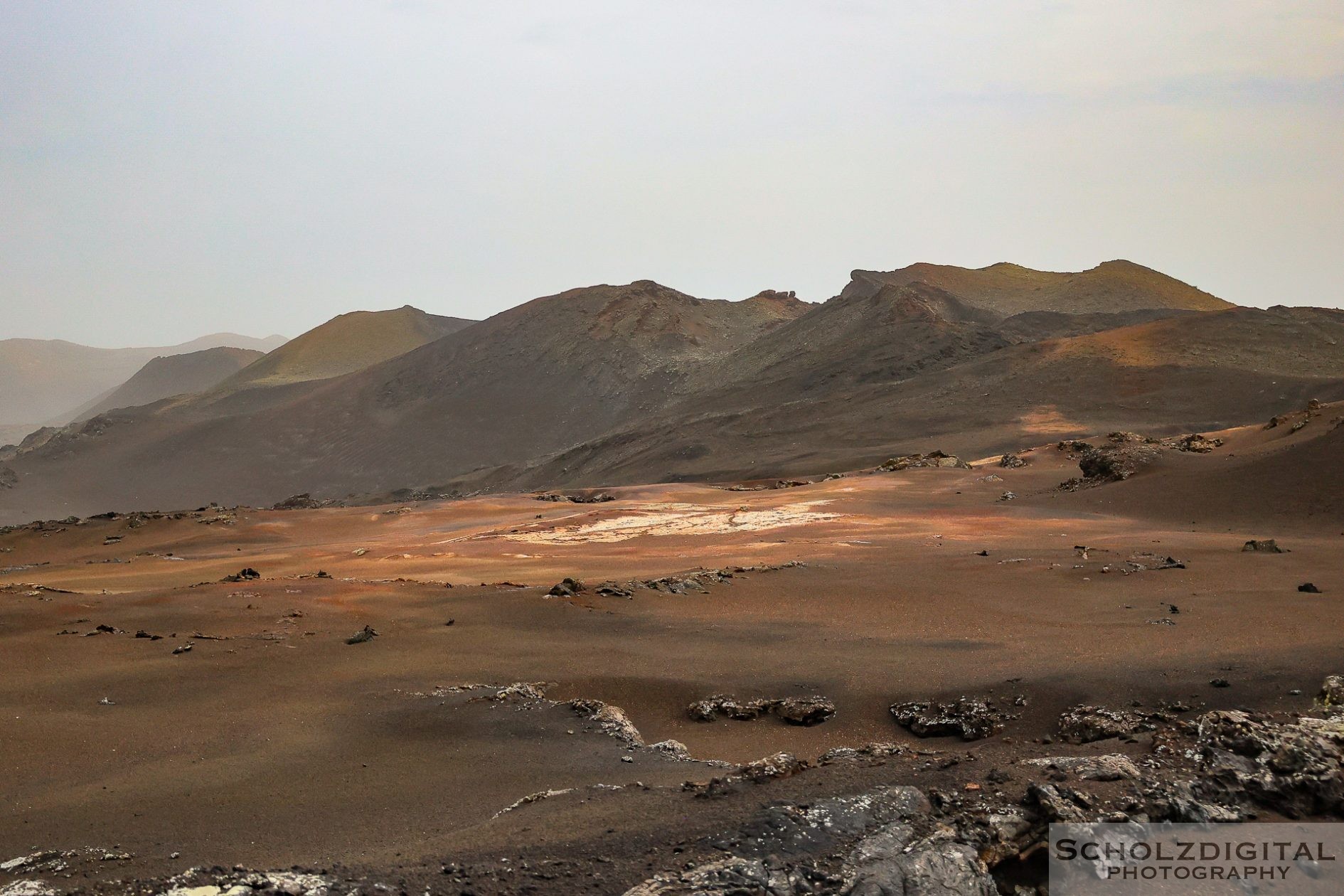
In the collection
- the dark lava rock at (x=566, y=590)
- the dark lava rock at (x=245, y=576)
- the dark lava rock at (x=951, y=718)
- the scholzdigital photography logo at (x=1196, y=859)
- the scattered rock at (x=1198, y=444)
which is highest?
the scattered rock at (x=1198, y=444)

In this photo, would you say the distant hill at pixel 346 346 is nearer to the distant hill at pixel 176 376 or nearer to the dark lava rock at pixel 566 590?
the distant hill at pixel 176 376

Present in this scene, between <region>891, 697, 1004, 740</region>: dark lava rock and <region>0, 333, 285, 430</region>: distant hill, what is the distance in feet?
538

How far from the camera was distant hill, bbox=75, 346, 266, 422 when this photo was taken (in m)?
119

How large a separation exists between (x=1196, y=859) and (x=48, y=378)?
206600 millimetres

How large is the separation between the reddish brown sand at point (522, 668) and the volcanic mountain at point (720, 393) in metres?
24.6

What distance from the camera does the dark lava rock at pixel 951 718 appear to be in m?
7.01

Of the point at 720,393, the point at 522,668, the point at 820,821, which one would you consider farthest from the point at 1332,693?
the point at 720,393

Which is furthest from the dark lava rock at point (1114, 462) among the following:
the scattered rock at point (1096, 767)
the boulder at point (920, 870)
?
the boulder at point (920, 870)

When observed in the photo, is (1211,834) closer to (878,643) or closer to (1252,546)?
(878,643)

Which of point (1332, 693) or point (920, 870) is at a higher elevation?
point (1332, 693)

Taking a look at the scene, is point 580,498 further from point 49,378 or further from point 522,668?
point 49,378

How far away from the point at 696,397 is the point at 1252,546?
150 feet

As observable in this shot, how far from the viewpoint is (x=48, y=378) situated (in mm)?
175500

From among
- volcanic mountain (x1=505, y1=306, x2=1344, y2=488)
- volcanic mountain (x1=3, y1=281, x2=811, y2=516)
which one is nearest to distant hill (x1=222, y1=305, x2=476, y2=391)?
volcanic mountain (x1=3, y1=281, x2=811, y2=516)
